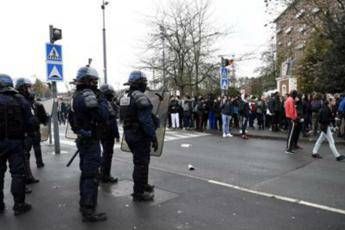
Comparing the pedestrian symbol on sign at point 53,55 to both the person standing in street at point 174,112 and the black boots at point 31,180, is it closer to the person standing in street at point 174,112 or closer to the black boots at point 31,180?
the black boots at point 31,180

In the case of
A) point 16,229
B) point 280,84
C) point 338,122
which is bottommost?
point 16,229

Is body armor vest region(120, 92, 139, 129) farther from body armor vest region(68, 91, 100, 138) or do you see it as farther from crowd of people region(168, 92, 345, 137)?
crowd of people region(168, 92, 345, 137)

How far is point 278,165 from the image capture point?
345 inches

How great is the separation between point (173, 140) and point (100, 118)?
908 centimetres

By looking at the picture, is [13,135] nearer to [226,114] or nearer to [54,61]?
[54,61]

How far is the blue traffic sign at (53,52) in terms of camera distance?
1030cm

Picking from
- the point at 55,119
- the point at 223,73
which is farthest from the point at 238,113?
the point at 55,119

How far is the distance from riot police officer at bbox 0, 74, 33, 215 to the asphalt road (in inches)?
13.9

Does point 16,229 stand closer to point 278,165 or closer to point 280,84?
point 278,165

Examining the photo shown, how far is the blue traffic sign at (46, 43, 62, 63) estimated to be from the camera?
406 inches

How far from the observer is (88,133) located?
4.97 metres

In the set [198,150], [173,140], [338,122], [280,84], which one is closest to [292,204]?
[198,150]

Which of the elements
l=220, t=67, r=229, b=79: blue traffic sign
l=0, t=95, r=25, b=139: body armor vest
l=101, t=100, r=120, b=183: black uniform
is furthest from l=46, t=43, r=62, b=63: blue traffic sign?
l=220, t=67, r=229, b=79: blue traffic sign

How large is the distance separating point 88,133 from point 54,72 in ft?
19.7
